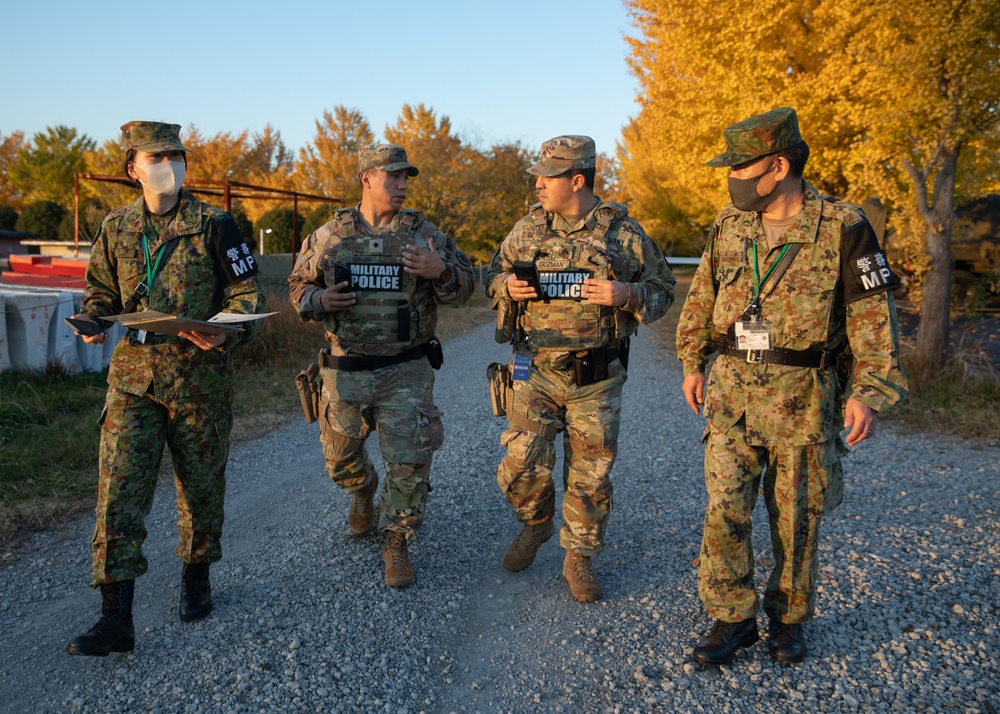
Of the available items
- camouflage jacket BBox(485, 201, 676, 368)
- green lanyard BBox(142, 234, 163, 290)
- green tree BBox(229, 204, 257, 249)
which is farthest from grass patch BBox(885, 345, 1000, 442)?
green tree BBox(229, 204, 257, 249)

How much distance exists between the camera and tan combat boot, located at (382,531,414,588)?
3.84 m

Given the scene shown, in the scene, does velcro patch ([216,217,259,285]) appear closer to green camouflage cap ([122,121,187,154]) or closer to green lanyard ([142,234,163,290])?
green lanyard ([142,234,163,290])

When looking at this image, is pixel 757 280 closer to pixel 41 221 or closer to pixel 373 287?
pixel 373 287

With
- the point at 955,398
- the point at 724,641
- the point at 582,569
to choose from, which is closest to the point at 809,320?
the point at 724,641

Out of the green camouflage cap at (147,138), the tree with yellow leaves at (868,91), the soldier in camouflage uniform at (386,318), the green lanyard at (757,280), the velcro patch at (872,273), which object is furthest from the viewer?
the tree with yellow leaves at (868,91)

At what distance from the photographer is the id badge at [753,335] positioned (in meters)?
3.08

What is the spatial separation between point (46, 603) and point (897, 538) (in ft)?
15.5

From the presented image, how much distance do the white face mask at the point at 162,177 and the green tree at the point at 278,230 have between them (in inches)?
826

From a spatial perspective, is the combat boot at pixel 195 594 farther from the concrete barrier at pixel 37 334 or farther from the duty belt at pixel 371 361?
the concrete barrier at pixel 37 334

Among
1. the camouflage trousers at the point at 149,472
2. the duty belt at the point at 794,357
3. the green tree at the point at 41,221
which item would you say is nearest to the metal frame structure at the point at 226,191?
the camouflage trousers at the point at 149,472

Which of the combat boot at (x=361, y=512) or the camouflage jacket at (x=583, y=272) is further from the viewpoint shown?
the combat boot at (x=361, y=512)

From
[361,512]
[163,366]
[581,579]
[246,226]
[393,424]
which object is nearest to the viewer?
[163,366]

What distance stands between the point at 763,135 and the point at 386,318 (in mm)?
2057

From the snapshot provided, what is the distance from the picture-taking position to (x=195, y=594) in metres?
3.50
